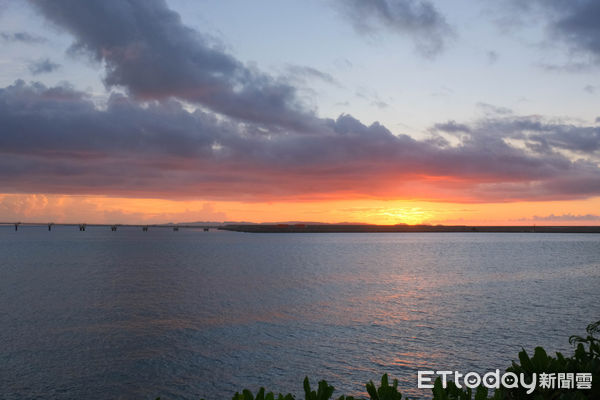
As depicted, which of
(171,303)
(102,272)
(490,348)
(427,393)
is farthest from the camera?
(102,272)

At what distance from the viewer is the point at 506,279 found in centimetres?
5553

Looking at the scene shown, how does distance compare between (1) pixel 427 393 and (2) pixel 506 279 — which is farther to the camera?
(2) pixel 506 279

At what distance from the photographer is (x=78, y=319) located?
1175 inches

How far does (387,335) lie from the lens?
25.6 metres

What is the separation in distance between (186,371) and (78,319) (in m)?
14.2

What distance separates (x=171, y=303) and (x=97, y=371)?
56.2 feet

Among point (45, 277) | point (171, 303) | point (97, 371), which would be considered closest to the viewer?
point (97, 371)

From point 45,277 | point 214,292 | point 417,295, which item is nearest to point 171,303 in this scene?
point 214,292

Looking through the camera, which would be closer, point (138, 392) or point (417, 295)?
point (138, 392)

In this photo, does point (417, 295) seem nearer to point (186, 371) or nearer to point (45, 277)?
point (186, 371)

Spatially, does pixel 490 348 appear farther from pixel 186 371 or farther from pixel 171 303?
pixel 171 303

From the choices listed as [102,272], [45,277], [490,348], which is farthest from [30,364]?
[102,272]

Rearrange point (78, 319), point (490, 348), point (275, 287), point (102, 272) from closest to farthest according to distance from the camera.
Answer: point (490, 348) → point (78, 319) → point (275, 287) → point (102, 272)

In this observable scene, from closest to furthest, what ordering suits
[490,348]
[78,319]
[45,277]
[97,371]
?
[97,371]
[490,348]
[78,319]
[45,277]
